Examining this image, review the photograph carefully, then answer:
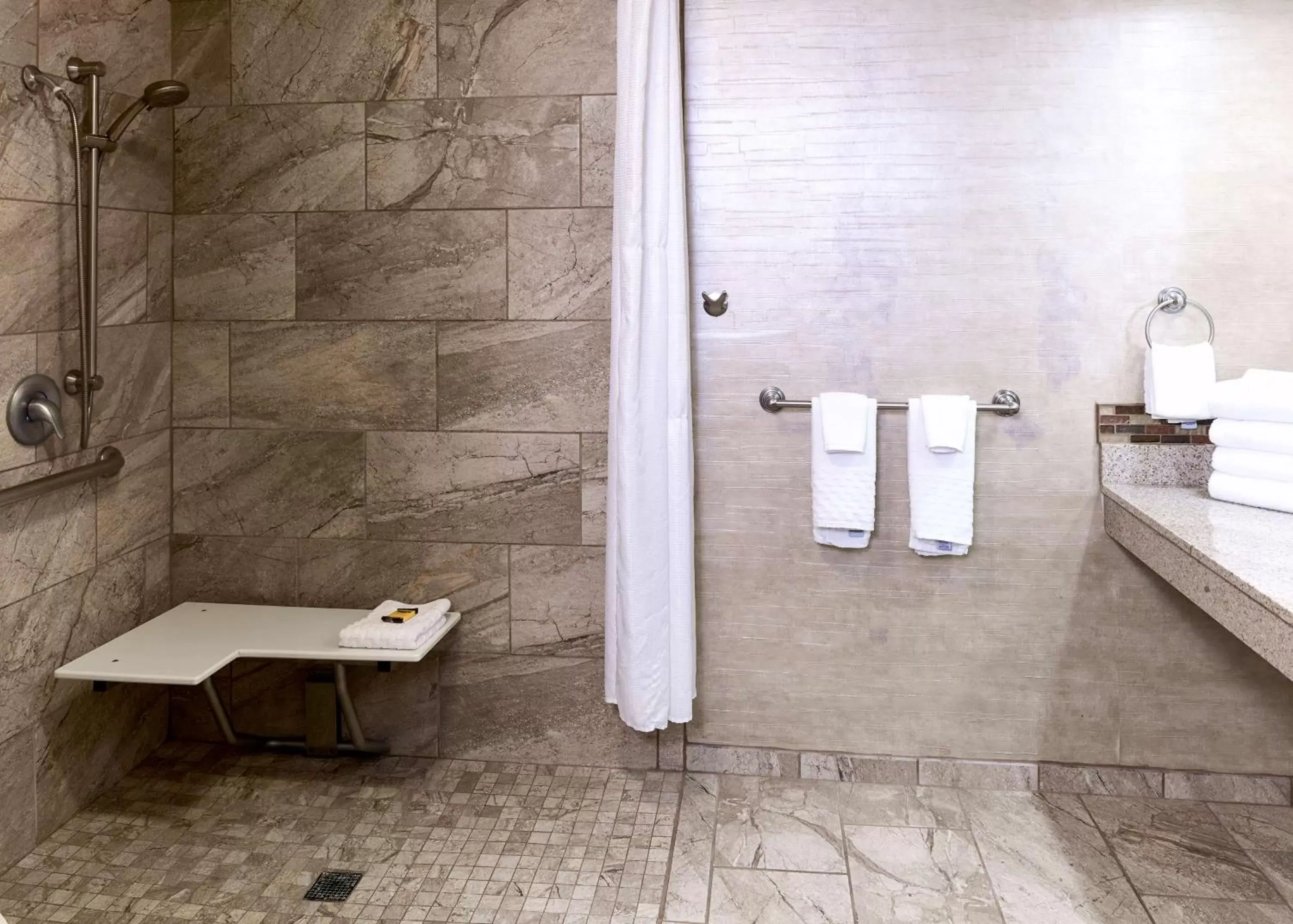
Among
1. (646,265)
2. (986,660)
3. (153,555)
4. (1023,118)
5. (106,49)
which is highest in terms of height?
(106,49)

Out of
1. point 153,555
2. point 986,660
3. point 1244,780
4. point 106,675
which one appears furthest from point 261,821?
point 1244,780

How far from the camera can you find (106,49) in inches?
100

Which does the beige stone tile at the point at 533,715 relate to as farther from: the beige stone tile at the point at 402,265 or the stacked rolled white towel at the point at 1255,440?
the stacked rolled white towel at the point at 1255,440

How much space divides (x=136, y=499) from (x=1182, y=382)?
8.25 feet

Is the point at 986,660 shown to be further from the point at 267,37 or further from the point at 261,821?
the point at 267,37

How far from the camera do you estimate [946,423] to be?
2.58m

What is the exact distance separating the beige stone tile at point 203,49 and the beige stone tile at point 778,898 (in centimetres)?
223

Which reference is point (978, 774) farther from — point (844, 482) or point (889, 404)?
point (889, 404)

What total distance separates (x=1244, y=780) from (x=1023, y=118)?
5.50 ft

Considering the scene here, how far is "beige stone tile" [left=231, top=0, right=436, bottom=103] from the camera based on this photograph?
8.90 ft

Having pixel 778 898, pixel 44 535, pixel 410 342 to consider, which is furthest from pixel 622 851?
pixel 44 535

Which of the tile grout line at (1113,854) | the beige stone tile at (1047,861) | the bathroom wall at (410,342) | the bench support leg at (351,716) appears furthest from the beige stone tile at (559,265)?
the tile grout line at (1113,854)

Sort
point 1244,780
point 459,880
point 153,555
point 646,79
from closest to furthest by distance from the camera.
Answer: point 459,880 < point 646,79 < point 1244,780 < point 153,555

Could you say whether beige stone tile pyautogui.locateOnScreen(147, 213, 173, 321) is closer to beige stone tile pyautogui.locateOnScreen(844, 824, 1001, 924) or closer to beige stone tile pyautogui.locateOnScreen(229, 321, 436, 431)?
beige stone tile pyautogui.locateOnScreen(229, 321, 436, 431)
